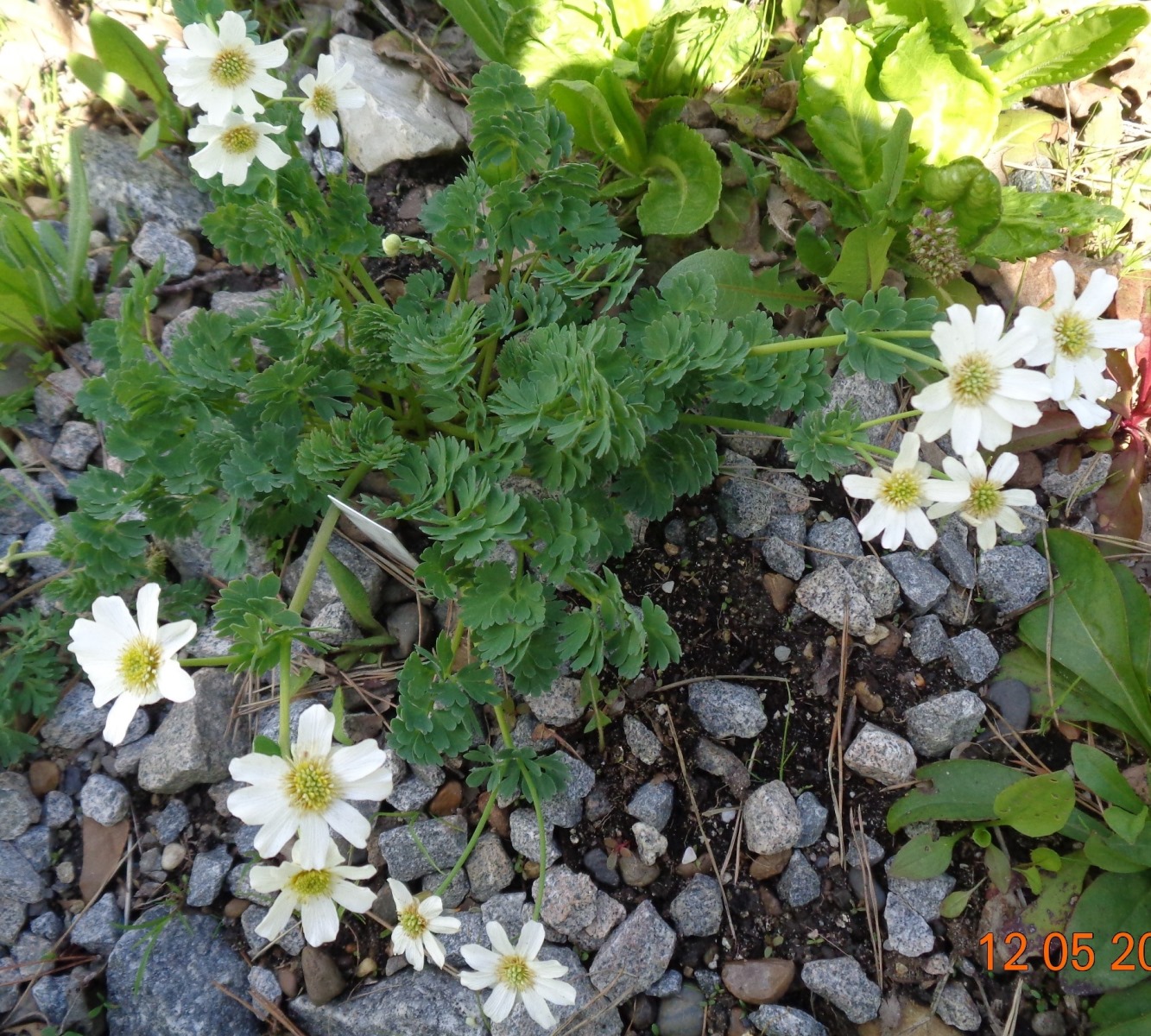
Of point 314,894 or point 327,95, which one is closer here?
point 314,894

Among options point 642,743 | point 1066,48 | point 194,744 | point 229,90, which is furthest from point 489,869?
point 1066,48

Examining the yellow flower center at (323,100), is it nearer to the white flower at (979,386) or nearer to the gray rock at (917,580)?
the white flower at (979,386)

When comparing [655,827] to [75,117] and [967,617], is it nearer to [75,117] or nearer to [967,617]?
[967,617]

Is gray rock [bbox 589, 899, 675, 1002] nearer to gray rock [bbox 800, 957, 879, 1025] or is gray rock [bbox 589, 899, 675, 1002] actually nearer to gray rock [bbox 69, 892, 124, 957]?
gray rock [bbox 800, 957, 879, 1025]

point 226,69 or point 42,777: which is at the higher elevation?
point 226,69

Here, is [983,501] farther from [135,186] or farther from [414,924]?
[135,186]

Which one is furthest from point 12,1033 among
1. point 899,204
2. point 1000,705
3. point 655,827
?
point 899,204
